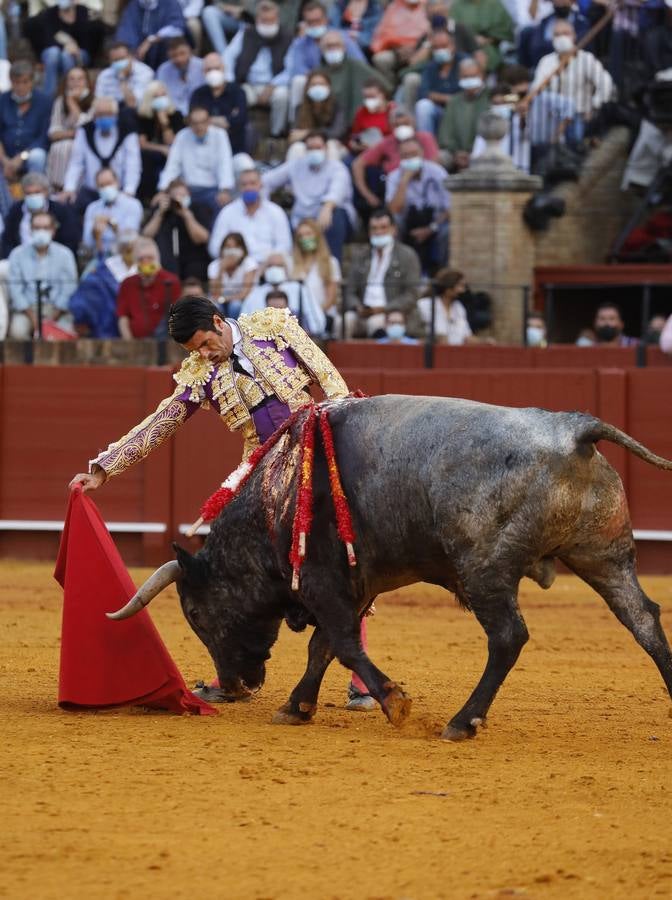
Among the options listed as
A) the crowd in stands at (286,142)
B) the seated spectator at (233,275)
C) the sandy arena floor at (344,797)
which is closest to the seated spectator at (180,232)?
the crowd in stands at (286,142)

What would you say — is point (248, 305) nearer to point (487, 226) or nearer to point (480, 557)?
point (487, 226)

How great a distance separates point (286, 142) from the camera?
13.4 metres

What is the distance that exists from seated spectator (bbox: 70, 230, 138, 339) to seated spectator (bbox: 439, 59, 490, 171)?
8.00 feet

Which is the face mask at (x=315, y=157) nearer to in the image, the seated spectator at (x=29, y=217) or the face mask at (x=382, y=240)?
the face mask at (x=382, y=240)

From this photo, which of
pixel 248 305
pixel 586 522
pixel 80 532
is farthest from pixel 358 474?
pixel 248 305

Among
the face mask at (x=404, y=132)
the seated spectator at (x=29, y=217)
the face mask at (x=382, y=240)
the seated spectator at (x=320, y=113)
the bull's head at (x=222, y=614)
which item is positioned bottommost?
the bull's head at (x=222, y=614)

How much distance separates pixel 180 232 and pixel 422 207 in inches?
65.0

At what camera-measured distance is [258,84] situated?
13719 millimetres

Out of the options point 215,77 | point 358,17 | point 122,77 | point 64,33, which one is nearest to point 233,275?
point 215,77

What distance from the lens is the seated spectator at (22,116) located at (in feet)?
44.9

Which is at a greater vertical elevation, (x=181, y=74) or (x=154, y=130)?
(x=181, y=74)

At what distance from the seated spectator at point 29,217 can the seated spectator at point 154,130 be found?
0.63 m

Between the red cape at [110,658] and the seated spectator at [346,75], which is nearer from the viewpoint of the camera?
the red cape at [110,658]

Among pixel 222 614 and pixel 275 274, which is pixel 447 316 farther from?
pixel 222 614
